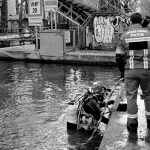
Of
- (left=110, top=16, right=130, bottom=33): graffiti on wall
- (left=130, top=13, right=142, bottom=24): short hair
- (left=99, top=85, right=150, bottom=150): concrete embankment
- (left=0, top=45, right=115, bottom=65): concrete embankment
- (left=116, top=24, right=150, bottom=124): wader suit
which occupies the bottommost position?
(left=99, top=85, right=150, bottom=150): concrete embankment

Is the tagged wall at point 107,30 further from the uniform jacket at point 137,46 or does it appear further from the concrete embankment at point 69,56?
the uniform jacket at point 137,46

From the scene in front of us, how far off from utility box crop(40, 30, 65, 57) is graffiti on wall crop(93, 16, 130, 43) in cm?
346

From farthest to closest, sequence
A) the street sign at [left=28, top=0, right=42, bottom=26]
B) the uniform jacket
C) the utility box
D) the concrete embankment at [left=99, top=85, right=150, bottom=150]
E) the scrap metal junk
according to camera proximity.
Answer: the street sign at [left=28, top=0, right=42, bottom=26] < the utility box < the scrap metal junk < the uniform jacket < the concrete embankment at [left=99, top=85, right=150, bottom=150]

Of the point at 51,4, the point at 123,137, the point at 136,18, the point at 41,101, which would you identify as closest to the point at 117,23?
the point at 51,4

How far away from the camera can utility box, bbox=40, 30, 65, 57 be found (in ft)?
69.1

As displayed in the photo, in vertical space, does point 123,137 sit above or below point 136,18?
below

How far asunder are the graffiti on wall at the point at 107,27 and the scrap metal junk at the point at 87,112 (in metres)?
15.3

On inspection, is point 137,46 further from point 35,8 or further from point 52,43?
point 35,8

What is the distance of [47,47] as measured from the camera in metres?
21.4

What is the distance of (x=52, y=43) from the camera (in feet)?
69.7

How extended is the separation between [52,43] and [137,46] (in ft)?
50.1

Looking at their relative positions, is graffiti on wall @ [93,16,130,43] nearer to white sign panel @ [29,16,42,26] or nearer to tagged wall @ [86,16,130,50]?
tagged wall @ [86,16,130,50]

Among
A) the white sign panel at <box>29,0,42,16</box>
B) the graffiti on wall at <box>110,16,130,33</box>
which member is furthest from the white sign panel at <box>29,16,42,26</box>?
the graffiti on wall at <box>110,16,130,33</box>

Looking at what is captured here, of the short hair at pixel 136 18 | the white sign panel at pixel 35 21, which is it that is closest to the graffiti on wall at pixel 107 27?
the white sign panel at pixel 35 21
